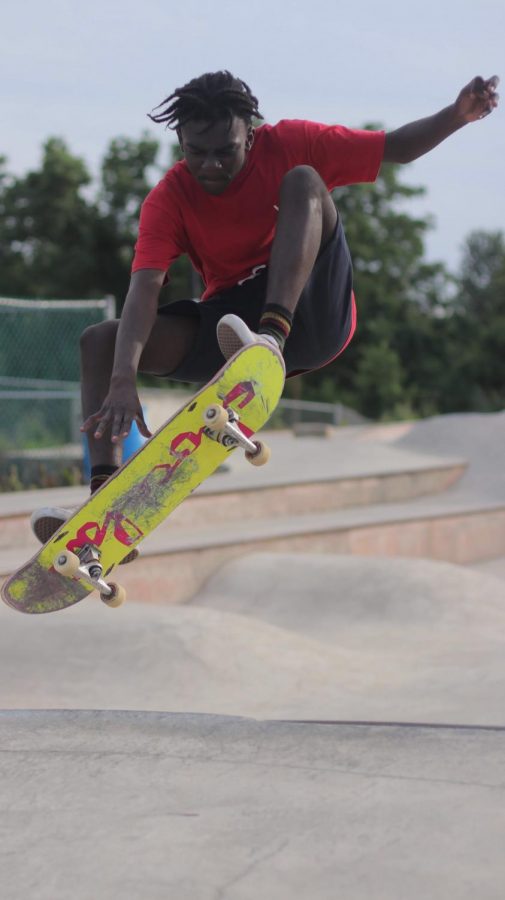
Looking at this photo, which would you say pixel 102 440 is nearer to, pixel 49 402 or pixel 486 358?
pixel 49 402

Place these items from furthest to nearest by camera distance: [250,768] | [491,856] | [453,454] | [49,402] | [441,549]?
[453,454], [49,402], [441,549], [250,768], [491,856]

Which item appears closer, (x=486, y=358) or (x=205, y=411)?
(x=205, y=411)

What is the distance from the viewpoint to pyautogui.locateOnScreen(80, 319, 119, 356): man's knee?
428cm

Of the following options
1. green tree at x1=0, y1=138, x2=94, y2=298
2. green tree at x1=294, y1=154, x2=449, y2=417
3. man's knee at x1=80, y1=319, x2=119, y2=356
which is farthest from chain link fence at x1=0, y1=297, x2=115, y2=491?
green tree at x1=0, y1=138, x2=94, y2=298

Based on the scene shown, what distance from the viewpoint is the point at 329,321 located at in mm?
4305

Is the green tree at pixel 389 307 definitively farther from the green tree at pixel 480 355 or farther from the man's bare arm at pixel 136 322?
the man's bare arm at pixel 136 322

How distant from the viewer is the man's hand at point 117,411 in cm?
395

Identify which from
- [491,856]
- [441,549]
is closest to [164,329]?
[491,856]

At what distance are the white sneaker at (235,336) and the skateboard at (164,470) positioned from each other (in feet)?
0.11

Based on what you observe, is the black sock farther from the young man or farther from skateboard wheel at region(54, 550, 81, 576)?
skateboard wheel at region(54, 550, 81, 576)

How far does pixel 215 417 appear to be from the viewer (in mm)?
3824

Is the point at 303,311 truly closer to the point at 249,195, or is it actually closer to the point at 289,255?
the point at 289,255

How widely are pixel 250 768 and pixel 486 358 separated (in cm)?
3089

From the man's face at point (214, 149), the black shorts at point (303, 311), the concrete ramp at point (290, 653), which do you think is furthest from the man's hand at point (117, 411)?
the concrete ramp at point (290, 653)
